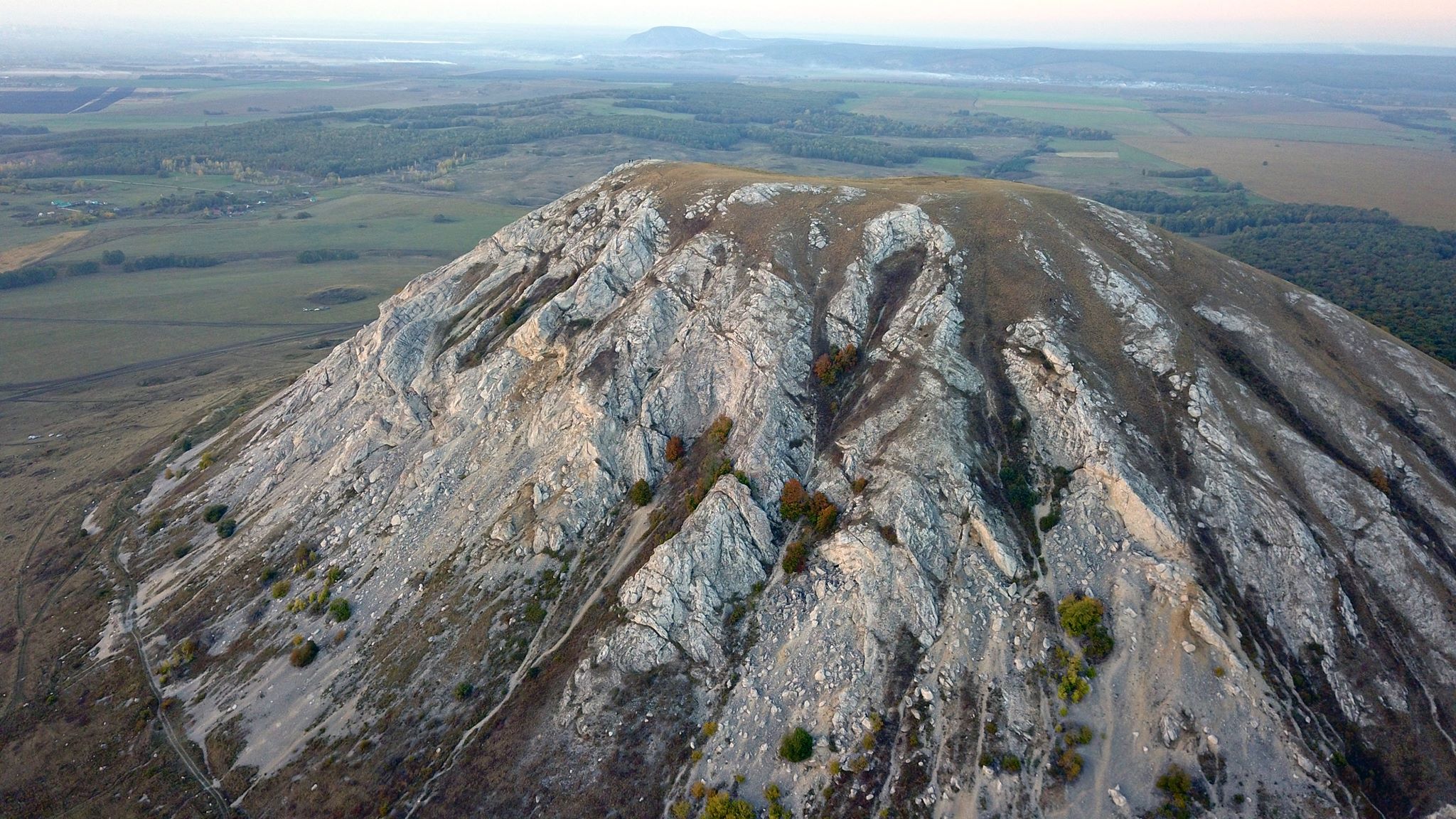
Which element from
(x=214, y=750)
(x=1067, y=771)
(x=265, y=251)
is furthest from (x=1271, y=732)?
(x=265, y=251)

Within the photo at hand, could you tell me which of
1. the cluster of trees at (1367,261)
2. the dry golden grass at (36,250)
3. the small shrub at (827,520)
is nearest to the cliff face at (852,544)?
the small shrub at (827,520)

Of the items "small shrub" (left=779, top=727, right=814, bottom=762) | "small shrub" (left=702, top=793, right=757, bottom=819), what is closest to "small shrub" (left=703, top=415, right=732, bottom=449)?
"small shrub" (left=779, top=727, right=814, bottom=762)

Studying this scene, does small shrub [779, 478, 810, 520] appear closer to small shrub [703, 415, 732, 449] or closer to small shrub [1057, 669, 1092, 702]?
small shrub [703, 415, 732, 449]

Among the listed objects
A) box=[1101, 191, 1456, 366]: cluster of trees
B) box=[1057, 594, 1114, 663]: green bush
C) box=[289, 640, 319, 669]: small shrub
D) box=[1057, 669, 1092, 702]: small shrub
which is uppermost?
box=[1101, 191, 1456, 366]: cluster of trees

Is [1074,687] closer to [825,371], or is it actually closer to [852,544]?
[852,544]

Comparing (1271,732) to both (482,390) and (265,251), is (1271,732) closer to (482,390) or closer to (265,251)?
(482,390)
